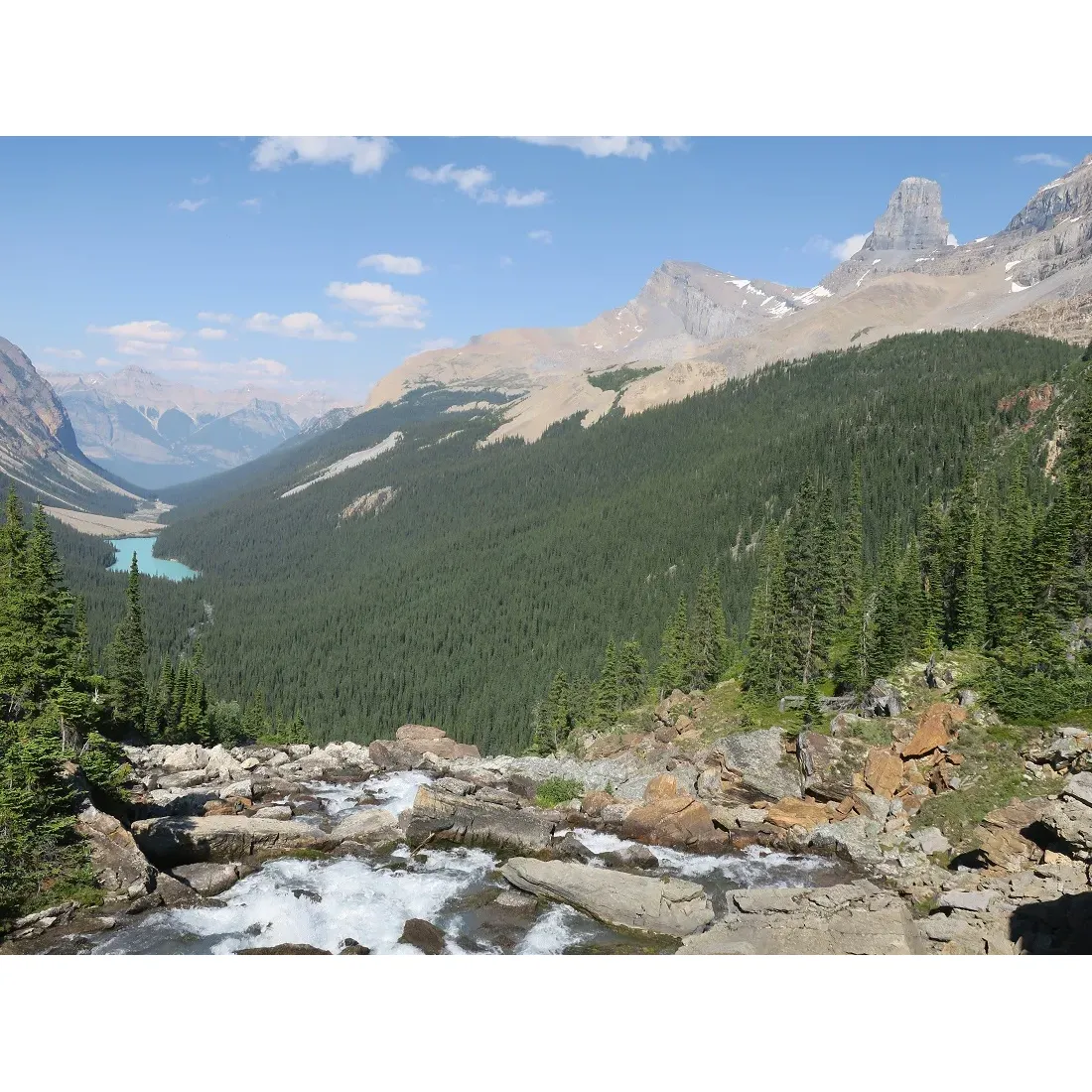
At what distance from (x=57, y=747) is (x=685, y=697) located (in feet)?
141

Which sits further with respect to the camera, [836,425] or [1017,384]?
[836,425]

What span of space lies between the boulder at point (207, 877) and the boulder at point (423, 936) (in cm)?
766

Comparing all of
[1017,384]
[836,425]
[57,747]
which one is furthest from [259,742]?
[1017,384]

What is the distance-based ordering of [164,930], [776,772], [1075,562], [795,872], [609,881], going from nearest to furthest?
[164,930]
[609,881]
[795,872]
[776,772]
[1075,562]

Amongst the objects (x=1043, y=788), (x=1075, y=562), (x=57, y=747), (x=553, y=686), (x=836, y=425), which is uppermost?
(x=836, y=425)

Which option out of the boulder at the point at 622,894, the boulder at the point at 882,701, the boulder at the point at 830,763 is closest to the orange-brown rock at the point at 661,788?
the boulder at the point at 830,763

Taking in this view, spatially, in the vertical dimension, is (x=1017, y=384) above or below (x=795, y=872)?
above

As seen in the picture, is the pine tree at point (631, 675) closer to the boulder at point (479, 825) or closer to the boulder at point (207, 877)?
the boulder at point (479, 825)

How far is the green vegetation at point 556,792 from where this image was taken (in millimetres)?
40969

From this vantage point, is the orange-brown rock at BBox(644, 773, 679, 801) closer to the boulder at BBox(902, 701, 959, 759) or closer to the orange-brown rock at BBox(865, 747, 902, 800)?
the orange-brown rock at BBox(865, 747, 902, 800)

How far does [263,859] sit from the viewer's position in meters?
30.3

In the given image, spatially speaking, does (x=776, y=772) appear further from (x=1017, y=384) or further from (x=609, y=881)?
(x=1017, y=384)

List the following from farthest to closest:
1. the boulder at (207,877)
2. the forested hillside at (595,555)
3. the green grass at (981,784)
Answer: the forested hillside at (595,555)
the green grass at (981,784)
the boulder at (207,877)

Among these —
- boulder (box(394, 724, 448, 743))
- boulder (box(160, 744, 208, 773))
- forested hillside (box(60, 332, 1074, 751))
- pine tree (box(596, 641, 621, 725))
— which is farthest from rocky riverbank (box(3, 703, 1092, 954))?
boulder (box(394, 724, 448, 743))
